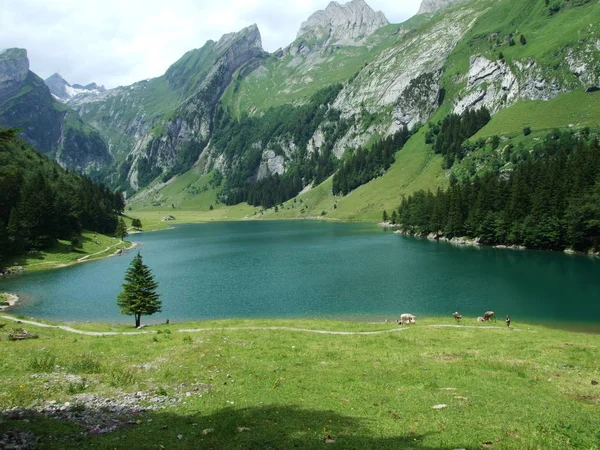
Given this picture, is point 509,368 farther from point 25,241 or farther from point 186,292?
point 25,241

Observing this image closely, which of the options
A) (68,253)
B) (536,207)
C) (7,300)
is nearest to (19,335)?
(7,300)

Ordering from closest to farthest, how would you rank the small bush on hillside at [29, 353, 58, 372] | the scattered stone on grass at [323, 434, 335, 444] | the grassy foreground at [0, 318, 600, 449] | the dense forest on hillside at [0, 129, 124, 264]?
the scattered stone on grass at [323, 434, 335, 444] < the grassy foreground at [0, 318, 600, 449] < the small bush on hillside at [29, 353, 58, 372] < the dense forest on hillside at [0, 129, 124, 264]

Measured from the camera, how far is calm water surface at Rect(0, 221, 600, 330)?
60.0 meters

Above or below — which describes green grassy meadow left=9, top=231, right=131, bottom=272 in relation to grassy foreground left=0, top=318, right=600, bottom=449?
below

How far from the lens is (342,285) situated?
252ft

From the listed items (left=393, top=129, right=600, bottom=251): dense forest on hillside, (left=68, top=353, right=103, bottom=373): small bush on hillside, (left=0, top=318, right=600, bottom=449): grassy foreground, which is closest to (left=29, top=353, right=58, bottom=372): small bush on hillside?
(left=0, top=318, right=600, bottom=449): grassy foreground

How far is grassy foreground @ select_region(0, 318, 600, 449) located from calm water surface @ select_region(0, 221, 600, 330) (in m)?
26.3

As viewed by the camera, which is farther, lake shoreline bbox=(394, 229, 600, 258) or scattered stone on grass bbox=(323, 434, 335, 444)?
lake shoreline bbox=(394, 229, 600, 258)

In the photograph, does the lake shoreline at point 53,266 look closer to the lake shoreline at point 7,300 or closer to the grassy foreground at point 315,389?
the lake shoreline at point 7,300

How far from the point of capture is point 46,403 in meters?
17.8

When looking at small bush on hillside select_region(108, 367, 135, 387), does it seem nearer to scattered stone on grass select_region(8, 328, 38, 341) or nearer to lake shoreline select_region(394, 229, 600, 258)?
scattered stone on grass select_region(8, 328, 38, 341)

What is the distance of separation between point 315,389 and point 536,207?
10978cm

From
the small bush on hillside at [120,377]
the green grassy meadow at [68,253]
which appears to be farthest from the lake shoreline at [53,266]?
the small bush on hillside at [120,377]

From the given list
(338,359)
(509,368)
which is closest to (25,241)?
(338,359)
